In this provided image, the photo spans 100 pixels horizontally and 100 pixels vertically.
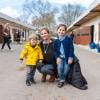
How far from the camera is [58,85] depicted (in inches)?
310

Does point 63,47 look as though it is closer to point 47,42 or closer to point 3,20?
point 47,42

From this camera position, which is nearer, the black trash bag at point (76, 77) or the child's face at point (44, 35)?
the black trash bag at point (76, 77)

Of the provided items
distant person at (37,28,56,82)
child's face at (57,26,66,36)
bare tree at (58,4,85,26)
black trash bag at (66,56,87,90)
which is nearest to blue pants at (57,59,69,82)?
black trash bag at (66,56,87,90)

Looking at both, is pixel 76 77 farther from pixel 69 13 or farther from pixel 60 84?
pixel 69 13

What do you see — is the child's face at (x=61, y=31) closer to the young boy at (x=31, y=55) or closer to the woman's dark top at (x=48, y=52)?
the woman's dark top at (x=48, y=52)

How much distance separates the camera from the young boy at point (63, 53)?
7.92m

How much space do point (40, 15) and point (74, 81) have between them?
88.6 metres

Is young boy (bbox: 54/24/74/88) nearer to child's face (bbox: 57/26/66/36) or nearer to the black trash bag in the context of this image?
child's face (bbox: 57/26/66/36)

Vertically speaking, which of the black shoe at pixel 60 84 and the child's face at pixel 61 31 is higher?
the child's face at pixel 61 31

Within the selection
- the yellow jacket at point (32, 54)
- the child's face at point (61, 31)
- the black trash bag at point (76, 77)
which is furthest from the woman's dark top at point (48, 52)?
the black trash bag at point (76, 77)

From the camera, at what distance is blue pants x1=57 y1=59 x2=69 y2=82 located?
796cm

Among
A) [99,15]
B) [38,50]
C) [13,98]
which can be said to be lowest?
[13,98]

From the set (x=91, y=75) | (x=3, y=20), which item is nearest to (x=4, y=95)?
(x=91, y=75)

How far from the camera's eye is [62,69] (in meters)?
7.97
